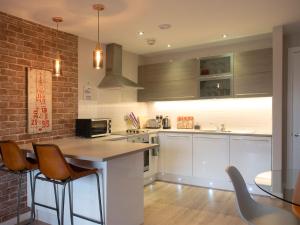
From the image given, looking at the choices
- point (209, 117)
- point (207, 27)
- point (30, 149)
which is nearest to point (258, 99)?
point (209, 117)

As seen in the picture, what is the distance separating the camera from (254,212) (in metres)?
2.06

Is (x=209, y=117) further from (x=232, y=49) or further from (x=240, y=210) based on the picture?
(x=240, y=210)

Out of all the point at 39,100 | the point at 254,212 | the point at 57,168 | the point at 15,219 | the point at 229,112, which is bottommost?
the point at 15,219

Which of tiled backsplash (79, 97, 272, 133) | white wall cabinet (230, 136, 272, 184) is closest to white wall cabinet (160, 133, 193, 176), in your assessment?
tiled backsplash (79, 97, 272, 133)

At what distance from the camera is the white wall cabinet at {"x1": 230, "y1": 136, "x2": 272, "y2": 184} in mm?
3762

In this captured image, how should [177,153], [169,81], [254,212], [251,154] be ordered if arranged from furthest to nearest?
[169,81] → [177,153] → [251,154] → [254,212]

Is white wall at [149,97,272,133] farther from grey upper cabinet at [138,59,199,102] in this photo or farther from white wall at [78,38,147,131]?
white wall at [78,38,147,131]

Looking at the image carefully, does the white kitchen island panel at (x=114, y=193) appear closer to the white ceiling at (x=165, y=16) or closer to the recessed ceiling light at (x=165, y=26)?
the white ceiling at (x=165, y=16)

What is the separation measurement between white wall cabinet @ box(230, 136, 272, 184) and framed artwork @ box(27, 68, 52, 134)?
2736 millimetres

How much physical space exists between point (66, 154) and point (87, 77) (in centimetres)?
192

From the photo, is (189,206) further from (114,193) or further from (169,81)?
(169,81)

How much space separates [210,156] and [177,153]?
593mm

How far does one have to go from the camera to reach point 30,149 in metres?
2.69

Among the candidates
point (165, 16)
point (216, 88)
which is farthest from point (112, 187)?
point (216, 88)
